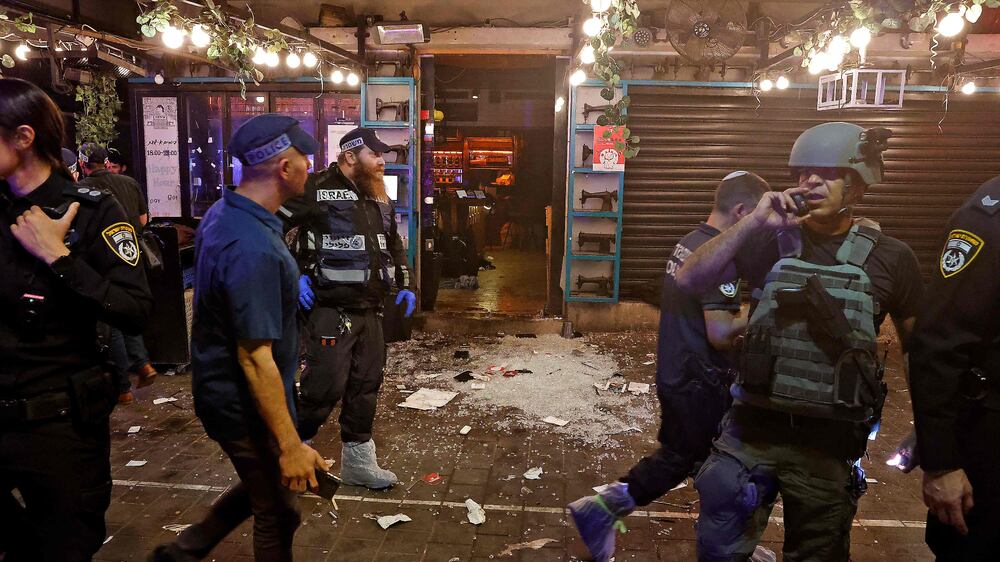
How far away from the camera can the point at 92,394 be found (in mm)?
2676

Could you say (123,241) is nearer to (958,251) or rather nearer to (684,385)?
(684,385)

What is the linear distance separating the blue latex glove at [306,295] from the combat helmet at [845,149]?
3.23 m

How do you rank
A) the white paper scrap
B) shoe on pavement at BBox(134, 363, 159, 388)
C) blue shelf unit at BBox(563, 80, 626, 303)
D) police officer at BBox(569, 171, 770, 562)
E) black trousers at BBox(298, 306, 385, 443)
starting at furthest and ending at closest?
1. blue shelf unit at BBox(563, 80, 626, 303)
2. the white paper scrap
3. black trousers at BBox(298, 306, 385, 443)
4. shoe on pavement at BBox(134, 363, 159, 388)
5. police officer at BBox(569, 171, 770, 562)

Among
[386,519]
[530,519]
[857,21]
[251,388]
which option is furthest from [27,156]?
[857,21]

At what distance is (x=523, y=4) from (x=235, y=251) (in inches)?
310

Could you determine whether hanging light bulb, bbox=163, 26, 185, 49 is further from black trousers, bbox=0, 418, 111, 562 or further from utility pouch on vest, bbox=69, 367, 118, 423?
black trousers, bbox=0, 418, 111, 562

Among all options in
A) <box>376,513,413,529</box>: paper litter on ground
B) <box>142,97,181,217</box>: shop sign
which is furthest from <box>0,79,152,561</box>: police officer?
<box>142,97,181,217</box>: shop sign

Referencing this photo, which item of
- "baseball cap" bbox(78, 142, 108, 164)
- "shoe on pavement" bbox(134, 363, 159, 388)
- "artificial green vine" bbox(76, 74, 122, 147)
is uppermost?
"artificial green vine" bbox(76, 74, 122, 147)

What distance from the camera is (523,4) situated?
926 cm

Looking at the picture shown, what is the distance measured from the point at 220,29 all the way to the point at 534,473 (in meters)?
5.60

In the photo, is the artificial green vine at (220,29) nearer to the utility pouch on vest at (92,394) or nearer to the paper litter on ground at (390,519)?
the utility pouch on vest at (92,394)

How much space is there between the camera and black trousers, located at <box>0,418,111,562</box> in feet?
8.24

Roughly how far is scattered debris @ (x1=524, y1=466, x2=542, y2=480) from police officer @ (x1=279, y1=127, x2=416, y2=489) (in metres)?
1.08

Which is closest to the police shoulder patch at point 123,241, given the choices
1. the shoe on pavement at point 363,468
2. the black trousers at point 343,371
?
the black trousers at point 343,371
